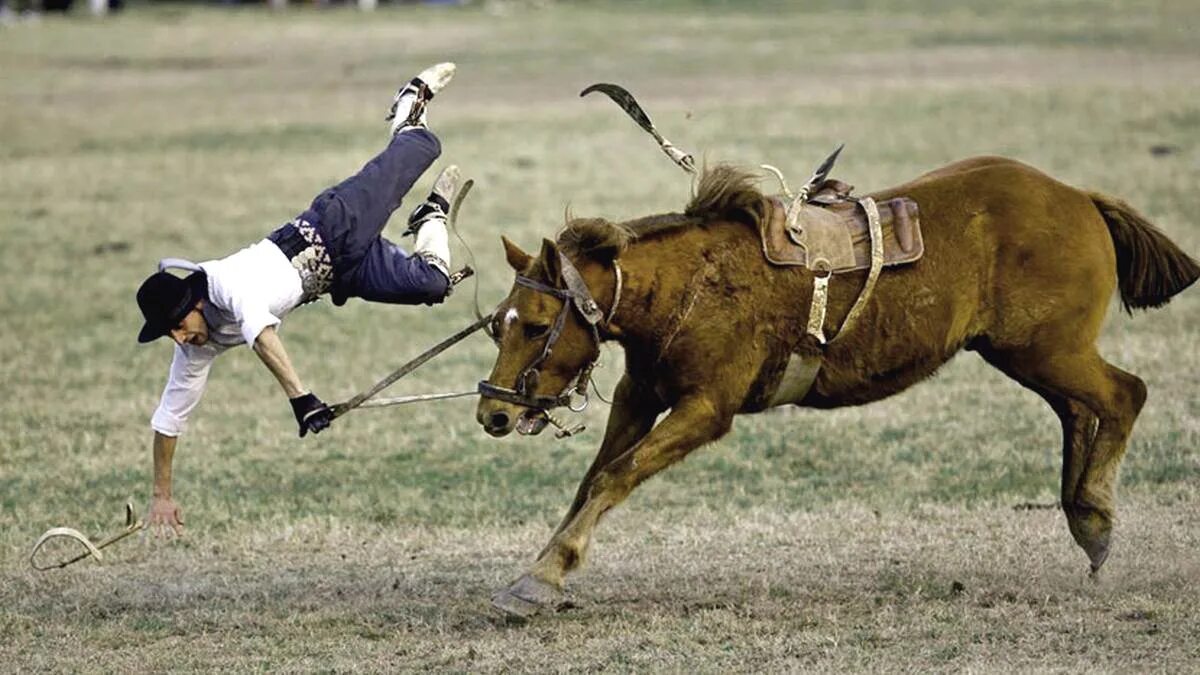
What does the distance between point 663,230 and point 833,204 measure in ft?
2.38

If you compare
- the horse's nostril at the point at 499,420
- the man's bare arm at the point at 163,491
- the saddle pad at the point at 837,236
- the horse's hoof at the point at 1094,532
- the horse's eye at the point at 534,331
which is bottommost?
the man's bare arm at the point at 163,491

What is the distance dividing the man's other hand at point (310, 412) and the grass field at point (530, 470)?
28.6 inches

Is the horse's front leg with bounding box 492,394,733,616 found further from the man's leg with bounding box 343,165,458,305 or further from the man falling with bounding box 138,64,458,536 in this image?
the man's leg with bounding box 343,165,458,305

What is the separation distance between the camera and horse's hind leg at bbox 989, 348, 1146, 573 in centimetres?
737

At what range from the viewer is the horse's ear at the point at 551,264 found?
6816 mm

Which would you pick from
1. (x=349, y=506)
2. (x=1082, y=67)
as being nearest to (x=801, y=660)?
Result: (x=349, y=506)

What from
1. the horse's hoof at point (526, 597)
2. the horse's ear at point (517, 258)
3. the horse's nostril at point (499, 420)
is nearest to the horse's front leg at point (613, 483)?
the horse's hoof at point (526, 597)

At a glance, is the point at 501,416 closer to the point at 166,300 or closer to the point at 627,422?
the point at 627,422

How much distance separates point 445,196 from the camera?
8.41 metres

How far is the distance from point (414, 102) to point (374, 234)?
0.71 m

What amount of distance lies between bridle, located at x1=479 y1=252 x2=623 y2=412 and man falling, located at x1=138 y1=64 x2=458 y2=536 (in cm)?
78

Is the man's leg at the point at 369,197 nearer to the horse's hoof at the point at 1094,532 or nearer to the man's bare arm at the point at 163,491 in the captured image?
the man's bare arm at the point at 163,491

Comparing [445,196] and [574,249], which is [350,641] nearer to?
[574,249]

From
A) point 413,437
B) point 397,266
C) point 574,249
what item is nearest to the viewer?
point 574,249
